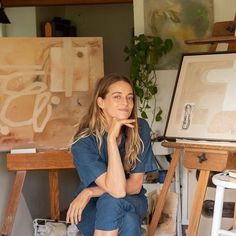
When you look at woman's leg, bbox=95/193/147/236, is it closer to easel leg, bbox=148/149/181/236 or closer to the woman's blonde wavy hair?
the woman's blonde wavy hair

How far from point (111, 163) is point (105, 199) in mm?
157

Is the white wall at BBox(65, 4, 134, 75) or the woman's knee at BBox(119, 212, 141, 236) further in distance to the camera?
the white wall at BBox(65, 4, 134, 75)

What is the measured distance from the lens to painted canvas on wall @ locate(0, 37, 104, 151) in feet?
9.07

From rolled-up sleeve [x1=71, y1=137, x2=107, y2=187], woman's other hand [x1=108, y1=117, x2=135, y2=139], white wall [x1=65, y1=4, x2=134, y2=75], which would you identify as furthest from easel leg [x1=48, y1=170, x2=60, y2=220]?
white wall [x1=65, y1=4, x2=134, y2=75]

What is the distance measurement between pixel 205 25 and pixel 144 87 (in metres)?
0.57

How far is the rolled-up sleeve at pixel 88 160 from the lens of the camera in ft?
6.50

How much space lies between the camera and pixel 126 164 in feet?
6.82

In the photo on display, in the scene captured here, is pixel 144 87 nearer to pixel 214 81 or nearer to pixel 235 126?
pixel 214 81

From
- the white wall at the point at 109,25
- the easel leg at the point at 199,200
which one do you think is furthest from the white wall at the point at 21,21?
the easel leg at the point at 199,200

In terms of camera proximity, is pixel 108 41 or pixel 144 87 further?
pixel 108 41

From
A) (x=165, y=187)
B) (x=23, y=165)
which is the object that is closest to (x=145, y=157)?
(x=165, y=187)

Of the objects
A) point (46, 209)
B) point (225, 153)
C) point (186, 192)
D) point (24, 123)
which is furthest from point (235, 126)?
point (46, 209)

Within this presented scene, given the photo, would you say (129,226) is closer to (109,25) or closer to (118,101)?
(118,101)

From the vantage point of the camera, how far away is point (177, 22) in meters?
3.08
